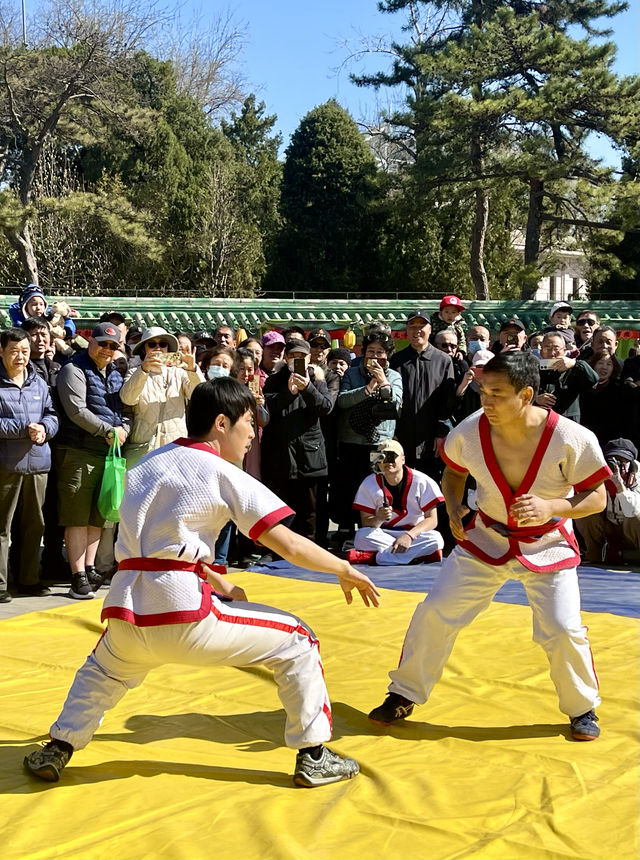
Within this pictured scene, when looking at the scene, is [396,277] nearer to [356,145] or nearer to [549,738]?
[356,145]

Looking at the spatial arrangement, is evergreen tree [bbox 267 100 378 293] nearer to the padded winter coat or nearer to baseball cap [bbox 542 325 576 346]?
baseball cap [bbox 542 325 576 346]

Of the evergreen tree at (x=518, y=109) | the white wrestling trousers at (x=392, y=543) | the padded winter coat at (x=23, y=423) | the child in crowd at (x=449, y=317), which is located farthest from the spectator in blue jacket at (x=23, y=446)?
the evergreen tree at (x=518, y=109)

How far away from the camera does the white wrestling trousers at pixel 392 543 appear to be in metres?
6.87

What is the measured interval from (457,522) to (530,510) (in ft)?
1.31

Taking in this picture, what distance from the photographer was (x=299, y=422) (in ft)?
24.5

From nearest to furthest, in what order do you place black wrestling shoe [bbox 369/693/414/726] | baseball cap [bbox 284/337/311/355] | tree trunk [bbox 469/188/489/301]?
black wrestling shoe [bbox 369/693/414/726] → baseball cap [bbox 284/337/311/355] → tree trunk [bbox 469/188/489/301]

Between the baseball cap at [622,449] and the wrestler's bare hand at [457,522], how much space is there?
11.4 feet

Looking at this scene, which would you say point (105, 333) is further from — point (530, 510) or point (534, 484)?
point (530, 510)

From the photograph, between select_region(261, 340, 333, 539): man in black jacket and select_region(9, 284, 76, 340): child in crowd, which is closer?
select_region(261, 340, 333, 539): man in black jacket

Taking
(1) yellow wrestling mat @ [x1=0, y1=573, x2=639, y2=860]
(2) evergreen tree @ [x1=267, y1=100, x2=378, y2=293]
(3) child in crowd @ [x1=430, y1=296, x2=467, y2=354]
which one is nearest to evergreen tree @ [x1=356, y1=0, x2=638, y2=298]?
(2) evergreen tree @ [x1=267, y1=100, x2=378, y2=293]

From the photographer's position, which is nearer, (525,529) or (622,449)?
(525,529)

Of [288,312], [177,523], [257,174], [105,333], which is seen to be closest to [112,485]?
[105,333]

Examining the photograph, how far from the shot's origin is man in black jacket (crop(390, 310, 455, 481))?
759 centimetres

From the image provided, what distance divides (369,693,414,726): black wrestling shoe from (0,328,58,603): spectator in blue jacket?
3.22 metres
